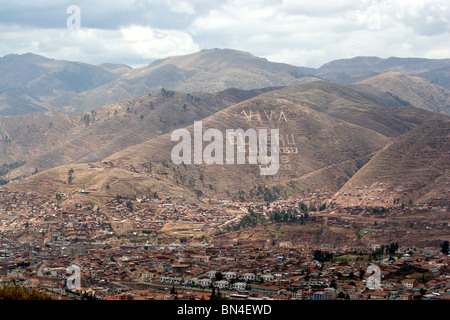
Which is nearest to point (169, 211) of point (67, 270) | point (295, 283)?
point (67, 270)

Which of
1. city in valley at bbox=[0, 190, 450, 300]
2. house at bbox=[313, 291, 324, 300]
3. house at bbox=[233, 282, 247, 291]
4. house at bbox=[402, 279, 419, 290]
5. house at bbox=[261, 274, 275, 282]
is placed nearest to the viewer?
house at bbox=[313, 291, 324, 300]

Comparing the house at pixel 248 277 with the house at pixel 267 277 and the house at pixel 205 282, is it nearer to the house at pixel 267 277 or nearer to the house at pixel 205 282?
the house at pixel 267 277

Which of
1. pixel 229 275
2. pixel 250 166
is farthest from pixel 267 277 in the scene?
pixel 250 166

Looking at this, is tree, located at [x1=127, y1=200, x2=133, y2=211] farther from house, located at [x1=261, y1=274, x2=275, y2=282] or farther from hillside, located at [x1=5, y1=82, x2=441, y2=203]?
house, located at [x1=261, y1=274, x2=275, y2=282]

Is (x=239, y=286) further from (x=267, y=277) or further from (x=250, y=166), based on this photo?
(x=250, y=166)

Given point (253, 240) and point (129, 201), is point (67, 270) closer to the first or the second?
point (253, 240)

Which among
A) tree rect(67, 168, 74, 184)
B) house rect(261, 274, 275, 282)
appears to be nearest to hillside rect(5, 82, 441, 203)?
tree rect(67, 168, 74, 184)
